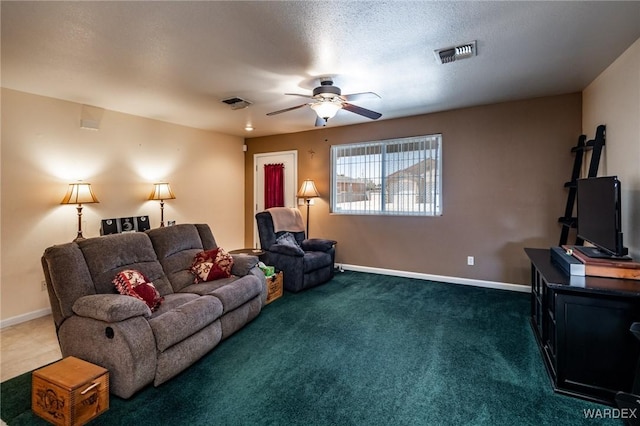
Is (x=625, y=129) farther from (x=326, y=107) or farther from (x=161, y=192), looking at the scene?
(x=161, y=192)

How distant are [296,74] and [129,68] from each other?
62.0 inches

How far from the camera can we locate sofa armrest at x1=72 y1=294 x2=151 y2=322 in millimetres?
2117

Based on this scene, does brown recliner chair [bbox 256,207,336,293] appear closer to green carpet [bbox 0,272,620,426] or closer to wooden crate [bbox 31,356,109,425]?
green carpet [bbox 0,272,620,426]

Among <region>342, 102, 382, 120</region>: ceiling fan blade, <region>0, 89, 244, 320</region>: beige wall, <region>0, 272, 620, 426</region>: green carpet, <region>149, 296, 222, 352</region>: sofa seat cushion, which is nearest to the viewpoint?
<region>0, 272, 620, 426</region>: green carpet

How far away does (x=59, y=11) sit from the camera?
2.09m

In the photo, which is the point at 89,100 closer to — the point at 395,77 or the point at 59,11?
the point at 59,11

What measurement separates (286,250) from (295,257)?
0.17 metres

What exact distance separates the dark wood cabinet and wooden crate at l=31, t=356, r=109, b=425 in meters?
2.99

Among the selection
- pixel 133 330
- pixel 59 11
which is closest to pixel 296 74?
pixel 59 11

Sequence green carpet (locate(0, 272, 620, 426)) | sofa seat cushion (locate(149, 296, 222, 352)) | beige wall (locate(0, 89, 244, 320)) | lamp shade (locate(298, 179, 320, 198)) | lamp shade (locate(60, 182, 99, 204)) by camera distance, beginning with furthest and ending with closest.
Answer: lamp shade (locate(298, 179, 320, 198))
lamp shade (locate(60, 182, 99, 204))
beige wall (locate(0, 89, 244, 320))
sofa seat cushion (locate(149, 296, 222, 352))
green carpet (locate(0, 272, 620, 426))

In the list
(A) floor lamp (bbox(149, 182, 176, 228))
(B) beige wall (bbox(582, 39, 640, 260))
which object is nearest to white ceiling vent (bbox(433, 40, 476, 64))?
(B) beige wall (bbox(582, 39, 640, 260))

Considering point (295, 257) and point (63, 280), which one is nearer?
point (63, 280)

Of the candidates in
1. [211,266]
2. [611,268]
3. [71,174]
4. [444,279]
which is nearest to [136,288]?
[211,266]

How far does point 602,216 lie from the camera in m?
2.41
